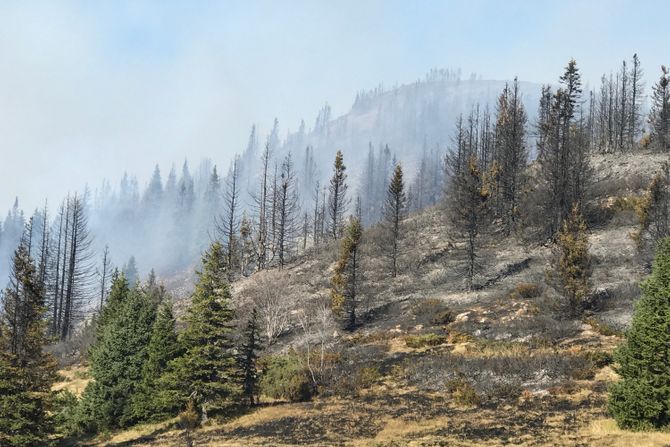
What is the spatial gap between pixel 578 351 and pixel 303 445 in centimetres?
1547

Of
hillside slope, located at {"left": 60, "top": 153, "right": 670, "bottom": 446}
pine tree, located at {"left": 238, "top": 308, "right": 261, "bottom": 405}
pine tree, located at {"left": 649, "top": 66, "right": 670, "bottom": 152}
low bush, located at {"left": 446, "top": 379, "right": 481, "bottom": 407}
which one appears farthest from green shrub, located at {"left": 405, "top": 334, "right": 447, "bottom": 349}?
pine tree, located at {"left": 649, "top": 66, "right": 670, "bottom": 152}

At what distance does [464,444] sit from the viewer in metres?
16.8

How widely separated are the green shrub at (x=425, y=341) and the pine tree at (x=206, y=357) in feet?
38.5

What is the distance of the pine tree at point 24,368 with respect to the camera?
70.0ft

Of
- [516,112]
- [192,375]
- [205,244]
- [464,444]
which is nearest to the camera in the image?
[464,444]

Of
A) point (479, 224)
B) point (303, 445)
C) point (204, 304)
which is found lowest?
point (303, 445)

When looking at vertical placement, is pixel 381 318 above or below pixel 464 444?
above

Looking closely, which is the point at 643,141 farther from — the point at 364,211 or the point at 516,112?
the point at 364,211

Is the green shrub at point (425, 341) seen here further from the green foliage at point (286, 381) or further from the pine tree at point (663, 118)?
the pine tree at point (663, 118)

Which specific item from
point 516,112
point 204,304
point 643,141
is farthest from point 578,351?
point 643,141

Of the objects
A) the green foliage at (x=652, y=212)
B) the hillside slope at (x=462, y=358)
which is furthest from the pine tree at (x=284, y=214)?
the green foliage at (x=652, y=212)

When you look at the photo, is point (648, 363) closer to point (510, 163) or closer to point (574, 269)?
point (574, 269)

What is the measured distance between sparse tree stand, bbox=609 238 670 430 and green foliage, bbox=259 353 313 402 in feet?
51.0

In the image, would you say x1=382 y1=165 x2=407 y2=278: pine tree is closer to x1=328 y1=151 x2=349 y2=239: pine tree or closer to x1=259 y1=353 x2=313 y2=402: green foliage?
x1=328 y1=151 x2=349 y2=239: pine tree
